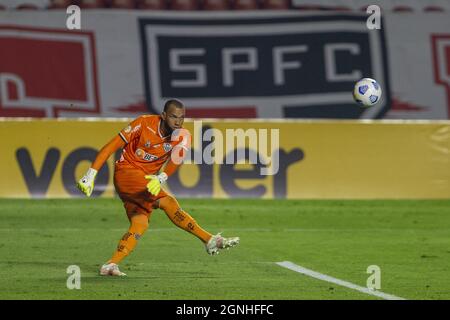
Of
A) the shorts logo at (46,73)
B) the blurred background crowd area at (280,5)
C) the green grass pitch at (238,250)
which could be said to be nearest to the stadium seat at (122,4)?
the blurred background crowd area at (280,5)

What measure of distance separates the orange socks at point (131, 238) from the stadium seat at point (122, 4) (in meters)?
16.7

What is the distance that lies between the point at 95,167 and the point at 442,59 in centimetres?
1830

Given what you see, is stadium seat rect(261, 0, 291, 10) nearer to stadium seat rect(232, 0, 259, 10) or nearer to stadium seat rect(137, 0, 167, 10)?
stadium seat rect(232, 0, 259, 10)

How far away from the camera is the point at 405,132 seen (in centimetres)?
2242

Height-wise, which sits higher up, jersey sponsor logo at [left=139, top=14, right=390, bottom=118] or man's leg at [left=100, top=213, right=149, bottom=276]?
jersey sponsor logo at [left=139, top=14, right=390, bottom=118]

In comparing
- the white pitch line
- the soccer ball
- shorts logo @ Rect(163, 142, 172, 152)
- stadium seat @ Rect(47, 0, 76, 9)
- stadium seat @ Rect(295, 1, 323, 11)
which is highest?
stadium seat @ Rect(47, 0, 76, 9)

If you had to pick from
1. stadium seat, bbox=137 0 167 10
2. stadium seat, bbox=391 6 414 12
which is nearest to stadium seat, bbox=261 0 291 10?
stadium seat, bbox=137 0 167 10

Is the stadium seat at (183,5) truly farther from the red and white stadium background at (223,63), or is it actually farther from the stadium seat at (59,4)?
the stadium seat at (59,4)

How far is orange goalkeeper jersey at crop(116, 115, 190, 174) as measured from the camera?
12391mm

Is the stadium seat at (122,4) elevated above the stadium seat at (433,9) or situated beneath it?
elevated above

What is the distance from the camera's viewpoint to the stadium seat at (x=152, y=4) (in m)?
28.7

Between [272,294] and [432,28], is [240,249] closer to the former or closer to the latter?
[272,294]

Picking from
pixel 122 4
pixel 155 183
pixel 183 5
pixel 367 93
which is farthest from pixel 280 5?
pixel 155 183
